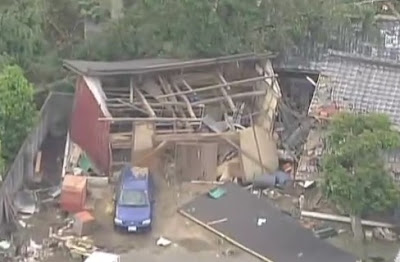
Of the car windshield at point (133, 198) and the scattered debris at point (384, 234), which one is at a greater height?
the car windshield at point (133, 198)

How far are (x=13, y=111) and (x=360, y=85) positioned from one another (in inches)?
307

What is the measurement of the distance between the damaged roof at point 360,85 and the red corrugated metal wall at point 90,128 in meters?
4.73

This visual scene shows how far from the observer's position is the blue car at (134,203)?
791 inches

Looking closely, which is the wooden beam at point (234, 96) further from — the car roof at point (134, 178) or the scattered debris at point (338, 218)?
the scattered debris at point (338, 218)

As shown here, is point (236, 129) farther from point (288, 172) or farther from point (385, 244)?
point (385, 244)

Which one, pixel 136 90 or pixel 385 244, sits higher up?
pixel 136 90

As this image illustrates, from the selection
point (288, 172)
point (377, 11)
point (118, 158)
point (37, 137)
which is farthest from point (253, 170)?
point (377, 11)

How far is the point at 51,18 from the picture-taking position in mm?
28234

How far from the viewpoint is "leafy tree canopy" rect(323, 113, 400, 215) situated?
19.4 m

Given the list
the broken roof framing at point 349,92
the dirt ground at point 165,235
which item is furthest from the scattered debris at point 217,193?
the broken roof framing at point 349,92

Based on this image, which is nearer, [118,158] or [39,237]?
[39,237]

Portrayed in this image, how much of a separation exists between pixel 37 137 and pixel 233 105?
4703mm

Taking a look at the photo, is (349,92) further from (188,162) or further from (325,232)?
(188,162)

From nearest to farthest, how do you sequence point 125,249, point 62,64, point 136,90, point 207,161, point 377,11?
point 125,249 < point 207,161 < point 136,90 < point 62,64 < point 377,11
